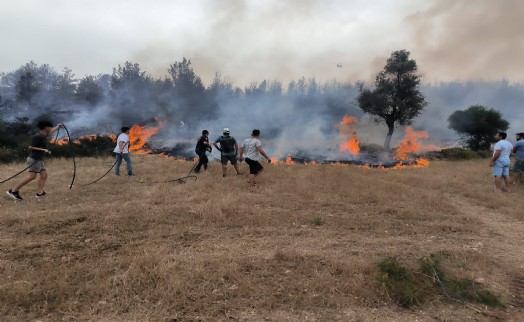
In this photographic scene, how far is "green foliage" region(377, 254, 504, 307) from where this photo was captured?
4.00 m

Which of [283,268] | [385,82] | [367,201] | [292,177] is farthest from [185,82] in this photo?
[283,268]

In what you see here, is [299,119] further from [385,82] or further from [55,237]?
[55,237]

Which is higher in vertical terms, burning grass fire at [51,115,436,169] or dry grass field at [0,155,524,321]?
burning grass fire at [51,115,436,169]

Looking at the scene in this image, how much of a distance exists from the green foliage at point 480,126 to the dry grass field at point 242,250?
22.0m

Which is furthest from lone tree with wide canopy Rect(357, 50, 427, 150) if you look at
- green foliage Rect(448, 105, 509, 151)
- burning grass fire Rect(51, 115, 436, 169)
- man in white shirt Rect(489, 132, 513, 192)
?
man in white shirt Rect(489, 132, 513, 192)

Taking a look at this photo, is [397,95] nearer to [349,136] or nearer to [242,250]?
[349,136]

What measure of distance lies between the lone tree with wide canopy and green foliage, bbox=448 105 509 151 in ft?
12.6

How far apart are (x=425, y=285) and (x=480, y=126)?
29.8m

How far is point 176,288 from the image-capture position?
13.1 ft

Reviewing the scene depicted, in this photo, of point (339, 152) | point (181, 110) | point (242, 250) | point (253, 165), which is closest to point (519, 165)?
point (253, 165)

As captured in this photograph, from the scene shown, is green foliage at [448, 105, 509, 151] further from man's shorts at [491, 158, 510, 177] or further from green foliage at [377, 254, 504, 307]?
green foliage at [377, 254, 504, 307]

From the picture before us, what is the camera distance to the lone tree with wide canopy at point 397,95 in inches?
1163

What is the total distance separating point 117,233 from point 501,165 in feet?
35.0

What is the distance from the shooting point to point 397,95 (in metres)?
29.8
